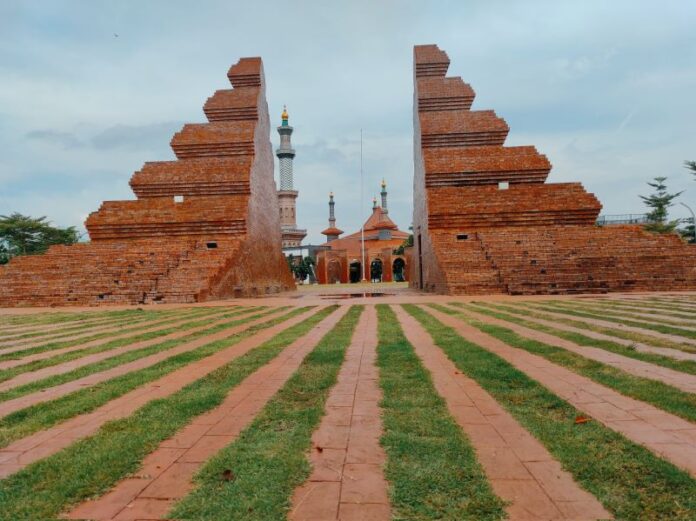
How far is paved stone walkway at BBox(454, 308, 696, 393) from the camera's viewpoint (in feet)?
11.3

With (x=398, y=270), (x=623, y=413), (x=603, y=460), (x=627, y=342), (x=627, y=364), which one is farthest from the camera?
(x=398, y=270)

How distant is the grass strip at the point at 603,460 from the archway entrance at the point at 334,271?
161ft

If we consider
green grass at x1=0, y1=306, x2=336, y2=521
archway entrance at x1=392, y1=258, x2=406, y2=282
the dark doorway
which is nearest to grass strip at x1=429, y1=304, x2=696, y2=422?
green grass at x1=0, y1=306, x2=336, y2=521

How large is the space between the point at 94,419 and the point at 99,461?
0.79m

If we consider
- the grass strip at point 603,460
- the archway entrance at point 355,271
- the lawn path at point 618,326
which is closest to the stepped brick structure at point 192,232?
the lawn path at point 618,326

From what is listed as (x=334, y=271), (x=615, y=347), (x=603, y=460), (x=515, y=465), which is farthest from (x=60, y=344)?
(x=334, y=271)

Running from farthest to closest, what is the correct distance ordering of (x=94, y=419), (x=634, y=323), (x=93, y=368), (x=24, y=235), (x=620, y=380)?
(x=24, y=235)
(x=634, y=323)
(x=93, y=368)
(x=620, y=380)
(x=94, y=419)

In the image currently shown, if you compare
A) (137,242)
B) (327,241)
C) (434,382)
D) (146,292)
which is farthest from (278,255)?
(327,241)

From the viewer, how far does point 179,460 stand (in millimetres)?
2285

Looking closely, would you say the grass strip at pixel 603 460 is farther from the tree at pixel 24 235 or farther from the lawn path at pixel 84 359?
the tree at pixel 24 235

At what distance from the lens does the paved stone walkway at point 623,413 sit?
2281 mm

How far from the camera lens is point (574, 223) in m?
18.8

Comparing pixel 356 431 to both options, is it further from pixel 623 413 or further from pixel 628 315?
pixel 628 315

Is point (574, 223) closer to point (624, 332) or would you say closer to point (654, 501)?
point (624, 332)
